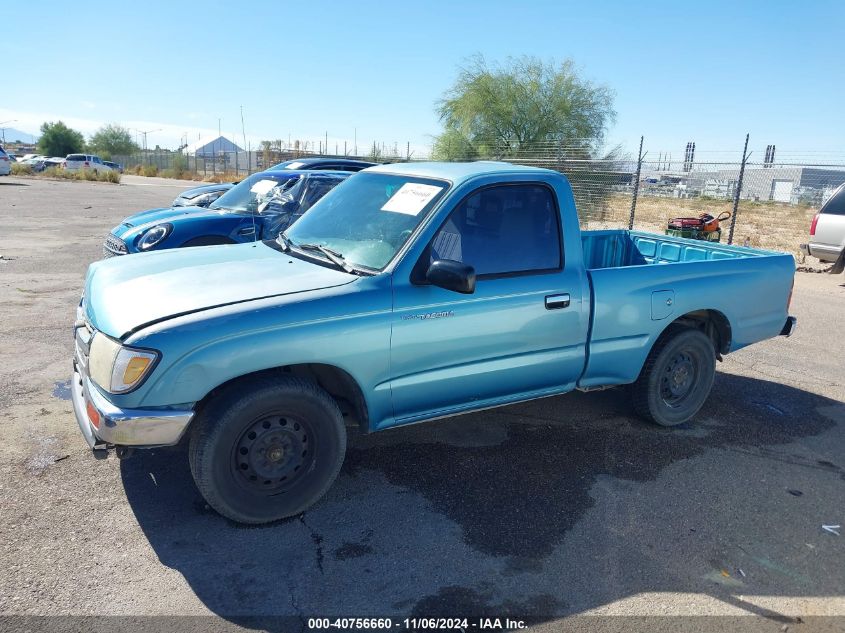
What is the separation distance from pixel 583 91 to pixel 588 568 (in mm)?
25298

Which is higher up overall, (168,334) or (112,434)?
(168,334)

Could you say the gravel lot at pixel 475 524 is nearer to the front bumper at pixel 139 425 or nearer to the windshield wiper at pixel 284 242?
the front bumper at pixel 139 425

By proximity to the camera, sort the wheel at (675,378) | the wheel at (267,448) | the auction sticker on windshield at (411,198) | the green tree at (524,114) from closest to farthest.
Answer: the wheel at (267,448), the auction sticker on windshield at (411,198), the wheel at (675,378), the green tree at (524,114)

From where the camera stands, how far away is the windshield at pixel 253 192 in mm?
8664

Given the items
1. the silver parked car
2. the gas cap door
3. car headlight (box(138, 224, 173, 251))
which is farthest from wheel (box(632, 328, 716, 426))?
the silver parked car

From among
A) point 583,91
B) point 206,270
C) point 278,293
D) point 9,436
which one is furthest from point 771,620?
point 583,91

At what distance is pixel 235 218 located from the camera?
26.3 ft

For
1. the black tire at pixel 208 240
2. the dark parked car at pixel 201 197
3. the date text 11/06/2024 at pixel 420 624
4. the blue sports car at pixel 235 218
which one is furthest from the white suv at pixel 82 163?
the date text 11/06/2024 at pixel 420 624

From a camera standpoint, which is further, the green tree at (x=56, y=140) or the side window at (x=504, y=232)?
the green tree at (x=56, y=140)

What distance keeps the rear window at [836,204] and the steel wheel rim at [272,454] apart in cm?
1122

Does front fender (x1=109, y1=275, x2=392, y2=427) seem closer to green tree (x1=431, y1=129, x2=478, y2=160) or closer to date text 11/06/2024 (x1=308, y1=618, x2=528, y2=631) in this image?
date text 11/06/2024 (x1=308, y1=618, x2=528, y2=631)

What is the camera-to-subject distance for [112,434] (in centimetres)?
311

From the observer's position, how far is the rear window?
37.0ft

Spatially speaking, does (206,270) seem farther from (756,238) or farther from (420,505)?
(756,238)
